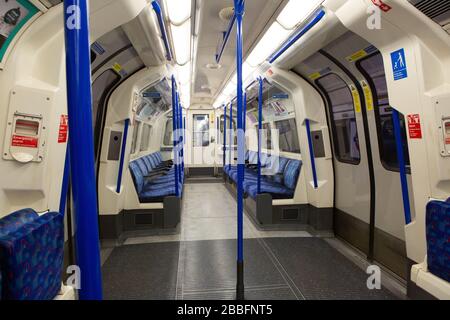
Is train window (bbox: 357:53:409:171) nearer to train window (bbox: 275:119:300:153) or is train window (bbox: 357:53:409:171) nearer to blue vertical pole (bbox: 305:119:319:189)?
blue vertical pole (bbox: 305:119:319:189)

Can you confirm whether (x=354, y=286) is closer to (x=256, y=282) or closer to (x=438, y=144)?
(x=256, y=282)

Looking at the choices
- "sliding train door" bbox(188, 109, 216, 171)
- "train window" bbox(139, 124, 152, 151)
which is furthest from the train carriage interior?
"sliding train door" bbox(188, 109, 216, 171)

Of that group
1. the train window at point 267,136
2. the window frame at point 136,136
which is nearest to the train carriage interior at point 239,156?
the window frame at point 136,136

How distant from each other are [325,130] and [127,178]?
3729mm

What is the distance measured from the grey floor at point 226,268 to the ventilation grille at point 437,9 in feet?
9.11

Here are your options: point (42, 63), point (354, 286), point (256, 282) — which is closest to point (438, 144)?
point (354, 286)

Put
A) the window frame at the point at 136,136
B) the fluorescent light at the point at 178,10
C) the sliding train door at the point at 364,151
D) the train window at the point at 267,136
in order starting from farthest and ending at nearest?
the train window at the point at 267,136 → the window frame at the point at 136,136 → the sliding train door at the point at 364,151 → the fluorescent light at the point at 178,10

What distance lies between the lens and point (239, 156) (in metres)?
2.67

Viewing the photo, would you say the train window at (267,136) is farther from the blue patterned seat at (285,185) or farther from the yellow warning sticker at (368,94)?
the yellow warning sticker at (368,94)

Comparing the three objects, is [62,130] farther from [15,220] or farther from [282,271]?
[282,271]

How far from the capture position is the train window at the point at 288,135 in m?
6.23

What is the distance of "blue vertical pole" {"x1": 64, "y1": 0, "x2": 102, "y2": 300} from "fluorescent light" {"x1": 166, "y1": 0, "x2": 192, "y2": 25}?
257 centimetres

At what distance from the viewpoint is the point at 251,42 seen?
14.9 feet

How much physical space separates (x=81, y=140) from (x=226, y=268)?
3.04 metres
